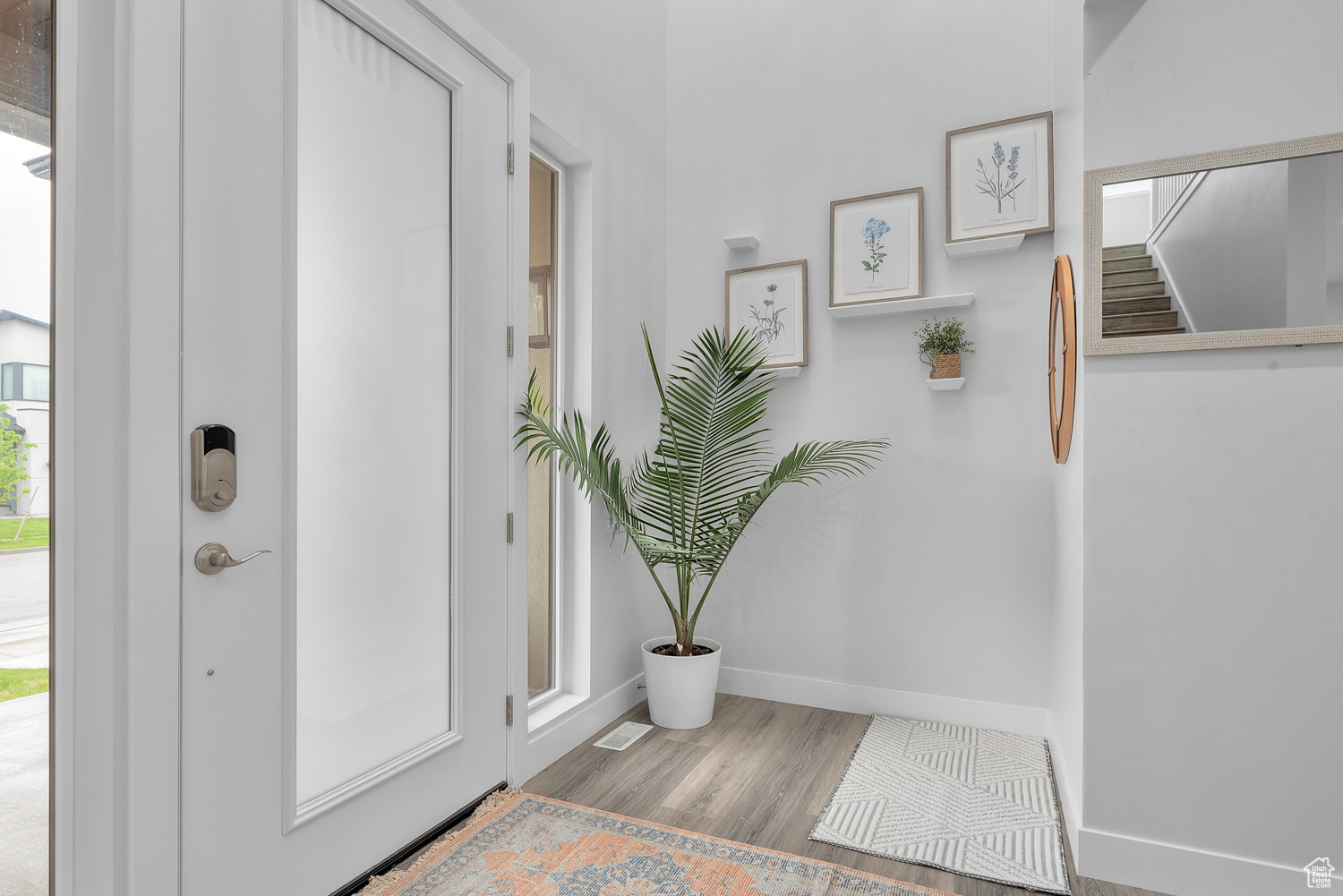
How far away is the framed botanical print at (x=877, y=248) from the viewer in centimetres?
278

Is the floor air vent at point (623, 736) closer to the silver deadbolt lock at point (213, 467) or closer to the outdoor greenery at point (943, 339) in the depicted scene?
the silver deadbolt lock at point (213, 467)

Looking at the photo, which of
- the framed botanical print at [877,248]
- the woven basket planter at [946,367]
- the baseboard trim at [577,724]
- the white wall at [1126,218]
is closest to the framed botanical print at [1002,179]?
the framed botanical print at [877,248]

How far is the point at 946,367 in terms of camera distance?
266 centimetres

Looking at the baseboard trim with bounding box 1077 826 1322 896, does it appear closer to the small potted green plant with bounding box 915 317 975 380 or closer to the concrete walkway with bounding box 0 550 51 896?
the small potted green plant with bounding box 915 317 975 380

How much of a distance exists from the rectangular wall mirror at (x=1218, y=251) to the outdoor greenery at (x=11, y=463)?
220 centimetres

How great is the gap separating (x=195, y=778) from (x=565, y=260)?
Answer: 198 centimetres

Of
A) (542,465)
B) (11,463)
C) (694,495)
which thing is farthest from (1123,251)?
(11,463)

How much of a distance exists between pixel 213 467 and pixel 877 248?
2398 mm

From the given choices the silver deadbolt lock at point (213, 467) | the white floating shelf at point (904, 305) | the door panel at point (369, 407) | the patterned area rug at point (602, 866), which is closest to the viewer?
the silver deadbolt lock at point (213, 467)

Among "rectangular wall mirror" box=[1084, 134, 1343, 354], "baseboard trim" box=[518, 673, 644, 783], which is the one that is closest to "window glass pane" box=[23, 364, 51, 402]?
"baseboard trim" box=[518, 673, 644, 783]

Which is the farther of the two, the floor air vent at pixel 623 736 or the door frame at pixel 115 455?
the floor air vent at pixel 623 736

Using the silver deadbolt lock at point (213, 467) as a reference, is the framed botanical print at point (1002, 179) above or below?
above

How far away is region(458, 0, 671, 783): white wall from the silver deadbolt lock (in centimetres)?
131

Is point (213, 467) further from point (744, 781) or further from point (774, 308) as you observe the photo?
point (774, 308)
